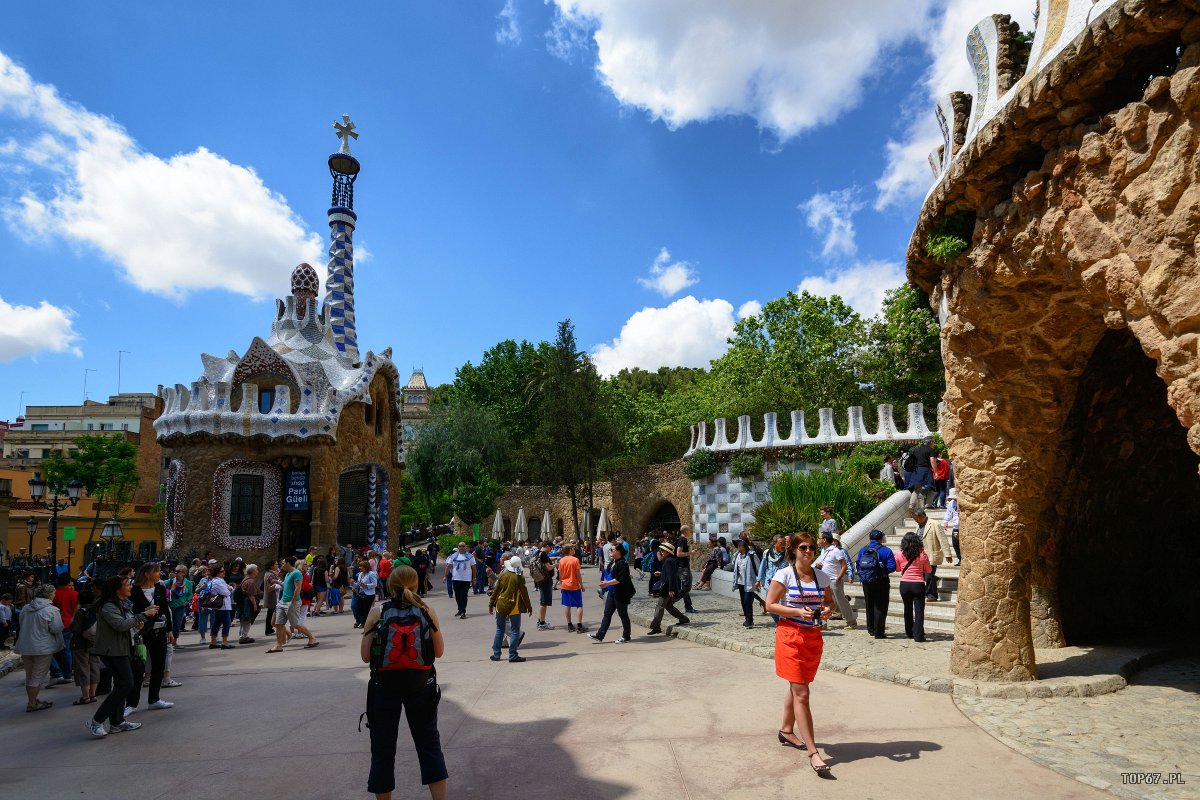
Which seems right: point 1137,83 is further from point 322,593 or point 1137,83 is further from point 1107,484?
point 322,593

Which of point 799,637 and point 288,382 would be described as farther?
point 288,382

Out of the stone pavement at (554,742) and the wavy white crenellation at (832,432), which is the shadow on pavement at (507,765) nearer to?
the stone pavement at (554,742)

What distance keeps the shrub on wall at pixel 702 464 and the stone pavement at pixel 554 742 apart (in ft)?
51.3

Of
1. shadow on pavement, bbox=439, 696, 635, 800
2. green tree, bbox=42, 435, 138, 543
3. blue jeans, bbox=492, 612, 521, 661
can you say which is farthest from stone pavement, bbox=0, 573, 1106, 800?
green tree, bbox=42, 435, 138, 543

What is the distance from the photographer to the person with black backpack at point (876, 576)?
8.76 meters

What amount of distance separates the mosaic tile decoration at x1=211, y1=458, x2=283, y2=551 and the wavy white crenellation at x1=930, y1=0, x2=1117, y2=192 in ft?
68.5

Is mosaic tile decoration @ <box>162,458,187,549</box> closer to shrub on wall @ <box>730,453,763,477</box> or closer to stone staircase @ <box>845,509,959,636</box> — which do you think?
shrub on wall @ <box>730,453,763,477</box>

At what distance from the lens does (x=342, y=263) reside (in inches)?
1030

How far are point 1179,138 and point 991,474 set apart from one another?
3296 millimetres

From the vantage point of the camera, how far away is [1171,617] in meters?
8.86

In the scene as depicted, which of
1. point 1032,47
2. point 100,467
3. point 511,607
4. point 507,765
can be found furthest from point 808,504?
point 100,467

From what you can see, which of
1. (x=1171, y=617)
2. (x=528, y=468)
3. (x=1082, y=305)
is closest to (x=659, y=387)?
(x=528, y=468)

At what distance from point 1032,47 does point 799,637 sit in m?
4.47

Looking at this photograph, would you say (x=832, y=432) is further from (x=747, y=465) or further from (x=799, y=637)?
(x=799, y=637)
